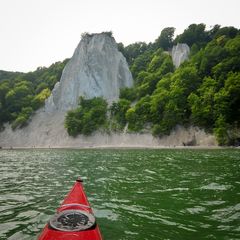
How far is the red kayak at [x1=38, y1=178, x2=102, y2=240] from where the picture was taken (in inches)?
225

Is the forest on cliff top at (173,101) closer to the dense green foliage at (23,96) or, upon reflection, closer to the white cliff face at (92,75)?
the dense green foliage at (23,96)

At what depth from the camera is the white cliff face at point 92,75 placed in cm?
9438

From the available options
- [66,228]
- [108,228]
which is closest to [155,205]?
[108,228]

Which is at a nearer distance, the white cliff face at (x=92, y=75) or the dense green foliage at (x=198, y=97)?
the dense green foliage at (x=198, y=97)

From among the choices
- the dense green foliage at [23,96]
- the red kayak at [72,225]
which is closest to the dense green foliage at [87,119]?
the dense green foliage at [23,96]

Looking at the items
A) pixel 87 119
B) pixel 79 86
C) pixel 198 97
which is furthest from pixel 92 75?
pixel 198 97

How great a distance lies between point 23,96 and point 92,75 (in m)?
30.9

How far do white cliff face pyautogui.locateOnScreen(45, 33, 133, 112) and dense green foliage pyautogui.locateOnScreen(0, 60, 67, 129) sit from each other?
7575 millimetres

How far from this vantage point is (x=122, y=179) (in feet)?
58.5

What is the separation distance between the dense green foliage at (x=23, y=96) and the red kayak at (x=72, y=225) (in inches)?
3673

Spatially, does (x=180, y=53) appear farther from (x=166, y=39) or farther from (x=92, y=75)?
(x=92, y=75)

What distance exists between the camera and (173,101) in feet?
223

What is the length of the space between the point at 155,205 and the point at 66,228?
5791mm

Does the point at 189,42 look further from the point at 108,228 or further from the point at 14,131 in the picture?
the point at 108,228
